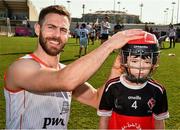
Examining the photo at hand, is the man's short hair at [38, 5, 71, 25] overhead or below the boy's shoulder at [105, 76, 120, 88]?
overhead

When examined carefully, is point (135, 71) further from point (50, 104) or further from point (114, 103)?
point (50, 104)

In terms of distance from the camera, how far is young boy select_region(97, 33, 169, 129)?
345 centimetres

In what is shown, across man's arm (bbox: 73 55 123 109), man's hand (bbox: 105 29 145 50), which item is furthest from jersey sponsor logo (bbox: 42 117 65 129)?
man's hand (bbox: 105 29 145 50)

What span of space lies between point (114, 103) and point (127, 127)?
285 millimetres

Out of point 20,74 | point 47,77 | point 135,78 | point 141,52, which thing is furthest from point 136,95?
point 20,74

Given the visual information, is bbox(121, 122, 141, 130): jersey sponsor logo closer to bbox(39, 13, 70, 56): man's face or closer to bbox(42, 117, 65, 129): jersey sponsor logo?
bbox(42, 117, 65, 129): jersey sponsor logo

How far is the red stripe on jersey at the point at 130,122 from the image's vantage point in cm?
353

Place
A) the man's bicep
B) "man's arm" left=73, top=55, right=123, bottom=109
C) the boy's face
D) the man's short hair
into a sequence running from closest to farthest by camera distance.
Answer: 1. the man's bicep
2. the boy's face
3. the man's short hair
4. "man's arm" left=73, top=55, right=123, bottom=109

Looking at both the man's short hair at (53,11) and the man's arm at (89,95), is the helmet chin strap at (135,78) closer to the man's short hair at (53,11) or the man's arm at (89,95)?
the man's arm at (89,95)

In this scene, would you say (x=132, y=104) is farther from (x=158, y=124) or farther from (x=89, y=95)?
(x=89, y=95)

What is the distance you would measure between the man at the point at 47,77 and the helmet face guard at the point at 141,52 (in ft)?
0.43

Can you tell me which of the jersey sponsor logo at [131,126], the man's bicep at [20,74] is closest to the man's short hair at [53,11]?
the man's bicep at [20,74]

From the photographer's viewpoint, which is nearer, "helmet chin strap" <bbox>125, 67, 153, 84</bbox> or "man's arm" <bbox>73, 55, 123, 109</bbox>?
"helmet chin strap" <bbox>125, 67, 153, 84</bbox>

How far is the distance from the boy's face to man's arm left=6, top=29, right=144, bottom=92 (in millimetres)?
260
